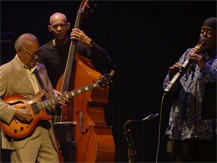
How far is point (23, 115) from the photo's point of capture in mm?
3393

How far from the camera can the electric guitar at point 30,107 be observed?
339 centimetres

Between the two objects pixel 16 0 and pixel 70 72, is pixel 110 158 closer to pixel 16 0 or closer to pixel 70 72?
pixel 70 72

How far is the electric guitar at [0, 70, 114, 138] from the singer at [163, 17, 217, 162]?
78 cm

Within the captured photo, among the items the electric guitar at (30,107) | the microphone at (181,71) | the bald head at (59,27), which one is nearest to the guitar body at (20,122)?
the electric guitar at (30,107)

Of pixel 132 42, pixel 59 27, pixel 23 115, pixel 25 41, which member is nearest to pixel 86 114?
pixel 23 115

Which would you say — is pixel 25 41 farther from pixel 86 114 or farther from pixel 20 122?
pixel 86 114

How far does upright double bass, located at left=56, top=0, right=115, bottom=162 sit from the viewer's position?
3900mm

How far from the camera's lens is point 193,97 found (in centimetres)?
329

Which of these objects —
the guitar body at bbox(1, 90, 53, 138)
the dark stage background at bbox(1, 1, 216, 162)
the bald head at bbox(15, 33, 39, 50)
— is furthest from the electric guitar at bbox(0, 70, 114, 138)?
the dark stage background at bbox(1, 1, 216, 162)

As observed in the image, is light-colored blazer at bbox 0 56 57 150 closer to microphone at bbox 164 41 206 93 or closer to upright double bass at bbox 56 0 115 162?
upright double bass at bbox 56 0 115 162

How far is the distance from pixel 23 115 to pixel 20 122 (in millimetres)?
87

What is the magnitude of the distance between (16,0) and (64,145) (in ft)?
11.5

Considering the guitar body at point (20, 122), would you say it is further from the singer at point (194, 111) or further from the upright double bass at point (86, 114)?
the singer at point (194, 111)

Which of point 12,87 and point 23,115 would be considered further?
point 12,87
